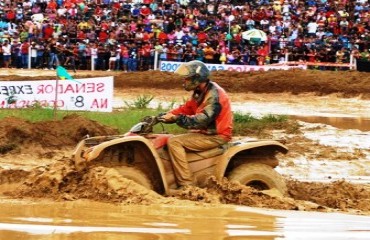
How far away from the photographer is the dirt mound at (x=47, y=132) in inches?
669

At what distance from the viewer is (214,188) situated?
11.3 metres

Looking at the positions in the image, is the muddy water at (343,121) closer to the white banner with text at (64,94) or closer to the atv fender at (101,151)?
the white banner with text at (64,94)

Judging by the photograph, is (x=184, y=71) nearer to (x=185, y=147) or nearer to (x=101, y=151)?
(x=185, y=147)

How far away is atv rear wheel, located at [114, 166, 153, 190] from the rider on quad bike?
37 centimetres

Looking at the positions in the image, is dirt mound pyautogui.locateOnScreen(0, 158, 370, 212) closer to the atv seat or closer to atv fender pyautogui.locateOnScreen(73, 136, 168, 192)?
atv fender pyautogui.locateOnScreen(73, 136, 168, 192)

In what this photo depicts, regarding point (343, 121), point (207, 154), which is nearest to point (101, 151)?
point (207, 154)

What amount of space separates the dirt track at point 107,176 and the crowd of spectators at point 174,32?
319 inches

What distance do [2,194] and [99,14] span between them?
31553 millimetres

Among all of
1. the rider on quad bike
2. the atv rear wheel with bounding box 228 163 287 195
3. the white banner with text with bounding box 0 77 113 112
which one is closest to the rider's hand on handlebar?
the rider on quad bike

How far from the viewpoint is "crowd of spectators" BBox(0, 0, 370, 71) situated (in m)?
39.0

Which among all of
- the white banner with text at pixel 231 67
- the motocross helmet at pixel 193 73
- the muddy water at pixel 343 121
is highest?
the motocross helmet at pixel 193 73

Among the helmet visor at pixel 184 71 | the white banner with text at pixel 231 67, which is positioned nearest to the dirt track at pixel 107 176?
the helmet visor at pixel 184 71

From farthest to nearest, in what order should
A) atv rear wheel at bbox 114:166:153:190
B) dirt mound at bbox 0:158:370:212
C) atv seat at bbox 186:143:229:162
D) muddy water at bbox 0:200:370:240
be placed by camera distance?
atv seat at bbox 186:143:229:162 < atv rear wheel at bbox 114:166:153:190 < dirt mound at bbox 0:158:370:212 < muddy water at bbox 0:200:370:240

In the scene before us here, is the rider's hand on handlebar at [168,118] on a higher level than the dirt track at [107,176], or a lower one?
higher
